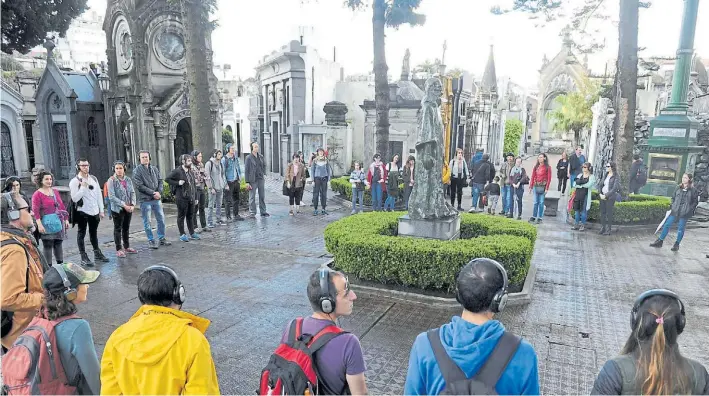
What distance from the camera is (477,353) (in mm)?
2039

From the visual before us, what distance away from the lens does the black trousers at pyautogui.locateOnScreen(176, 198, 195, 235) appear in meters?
9.89

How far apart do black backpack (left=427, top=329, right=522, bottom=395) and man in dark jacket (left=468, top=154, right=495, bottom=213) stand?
39.3 feet

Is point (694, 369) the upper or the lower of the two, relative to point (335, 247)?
upper

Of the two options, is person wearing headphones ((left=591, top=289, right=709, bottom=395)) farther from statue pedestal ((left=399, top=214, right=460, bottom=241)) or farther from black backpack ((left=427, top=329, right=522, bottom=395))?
statue pedestal ((left=399, top=214, right=460, bottom=241))

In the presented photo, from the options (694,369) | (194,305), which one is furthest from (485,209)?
(694,369)

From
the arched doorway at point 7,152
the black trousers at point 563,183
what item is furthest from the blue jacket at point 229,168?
the arched doorway at point 7,152

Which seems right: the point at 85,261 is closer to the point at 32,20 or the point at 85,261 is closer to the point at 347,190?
the point at 347,190

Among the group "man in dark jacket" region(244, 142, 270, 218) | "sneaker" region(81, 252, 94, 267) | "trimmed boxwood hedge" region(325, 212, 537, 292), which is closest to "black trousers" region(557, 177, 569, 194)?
"trimmed boxwood hedge" region(325, 212, 537, 292)

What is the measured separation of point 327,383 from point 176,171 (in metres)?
8.29

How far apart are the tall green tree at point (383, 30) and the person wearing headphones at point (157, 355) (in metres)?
12.7

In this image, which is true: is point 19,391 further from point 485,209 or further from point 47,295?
point 485,209

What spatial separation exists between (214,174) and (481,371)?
10.2 meters

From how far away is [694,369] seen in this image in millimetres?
2236

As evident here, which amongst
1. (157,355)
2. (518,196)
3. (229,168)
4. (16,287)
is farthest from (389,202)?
(157,355)
